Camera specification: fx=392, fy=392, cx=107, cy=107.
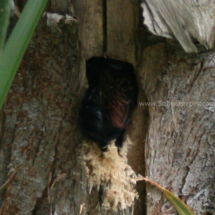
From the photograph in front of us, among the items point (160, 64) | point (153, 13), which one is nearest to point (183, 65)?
point (160, 64)

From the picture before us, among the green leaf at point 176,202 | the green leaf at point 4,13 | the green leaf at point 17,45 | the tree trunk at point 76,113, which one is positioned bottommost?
the green leaf at point 176,202

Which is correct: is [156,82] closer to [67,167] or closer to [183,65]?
[183,65]

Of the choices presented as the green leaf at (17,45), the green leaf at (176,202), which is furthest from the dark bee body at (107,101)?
the green leaf at (17,45)

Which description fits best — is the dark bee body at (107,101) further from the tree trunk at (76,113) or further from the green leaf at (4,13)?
the green leaf at (4,13)

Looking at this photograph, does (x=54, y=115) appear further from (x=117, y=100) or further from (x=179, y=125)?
(x=179, y=125)

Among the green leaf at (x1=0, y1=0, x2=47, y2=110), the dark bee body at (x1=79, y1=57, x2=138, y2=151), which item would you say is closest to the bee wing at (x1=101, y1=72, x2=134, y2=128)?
the dark bee body at (x1=79, y1=57, x2=138, y2=151)

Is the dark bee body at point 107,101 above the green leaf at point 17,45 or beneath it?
beneath
